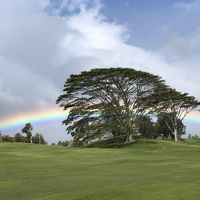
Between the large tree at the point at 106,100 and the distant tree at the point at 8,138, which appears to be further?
the distant tree at the point at 8,138

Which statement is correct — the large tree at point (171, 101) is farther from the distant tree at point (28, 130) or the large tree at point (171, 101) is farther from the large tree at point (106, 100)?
the distant tree at point (28, 130)

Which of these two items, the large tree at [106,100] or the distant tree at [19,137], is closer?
the large tree at [106,100]

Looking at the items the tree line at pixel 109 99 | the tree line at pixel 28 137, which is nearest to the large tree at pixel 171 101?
the tree line at pixel 109 99

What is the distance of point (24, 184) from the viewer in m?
23.9

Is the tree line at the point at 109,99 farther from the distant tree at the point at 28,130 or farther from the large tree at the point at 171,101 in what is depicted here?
the distant tree at the point at 28,130

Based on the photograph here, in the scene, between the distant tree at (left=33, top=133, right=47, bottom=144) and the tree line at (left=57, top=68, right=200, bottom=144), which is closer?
the tree line at (left=57, top=68, right=200, bottom=144)

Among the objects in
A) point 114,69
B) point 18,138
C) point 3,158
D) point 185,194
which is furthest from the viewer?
point 18,138

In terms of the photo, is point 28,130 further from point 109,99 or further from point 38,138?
point 109,99

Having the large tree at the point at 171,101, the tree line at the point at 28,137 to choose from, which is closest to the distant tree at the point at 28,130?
the tree line at the point at 28,137

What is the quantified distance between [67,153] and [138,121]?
94.1 ft

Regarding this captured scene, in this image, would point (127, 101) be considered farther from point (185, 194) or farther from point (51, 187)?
point (185, 194)

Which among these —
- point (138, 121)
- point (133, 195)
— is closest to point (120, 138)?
point (138, 121)

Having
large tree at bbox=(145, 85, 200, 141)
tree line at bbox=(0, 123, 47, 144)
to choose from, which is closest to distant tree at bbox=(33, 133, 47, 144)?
tree line at bbox=(0, 123, 47, 144)

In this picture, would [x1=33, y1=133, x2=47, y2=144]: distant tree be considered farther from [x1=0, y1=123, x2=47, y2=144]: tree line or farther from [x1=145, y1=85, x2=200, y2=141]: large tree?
[x1=145, y1=85, x2=200, y2=141]: large tree
